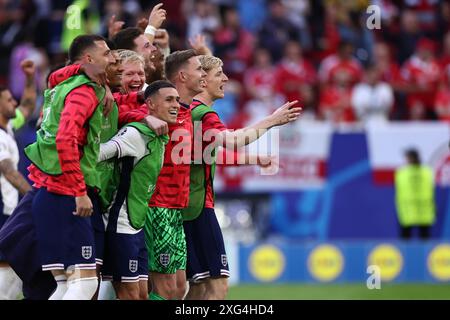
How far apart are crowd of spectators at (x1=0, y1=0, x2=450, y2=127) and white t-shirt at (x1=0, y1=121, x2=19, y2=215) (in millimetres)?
8603

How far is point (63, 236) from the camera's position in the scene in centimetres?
891

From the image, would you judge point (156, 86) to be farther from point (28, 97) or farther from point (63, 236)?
point (28, 97)

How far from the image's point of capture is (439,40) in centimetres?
2414

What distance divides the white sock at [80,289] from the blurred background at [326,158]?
303 inches

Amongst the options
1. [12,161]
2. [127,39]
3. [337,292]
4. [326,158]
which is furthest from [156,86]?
[326,158]

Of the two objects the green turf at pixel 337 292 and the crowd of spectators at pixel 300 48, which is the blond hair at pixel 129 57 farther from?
the crowd of spectators at pixel 300 48

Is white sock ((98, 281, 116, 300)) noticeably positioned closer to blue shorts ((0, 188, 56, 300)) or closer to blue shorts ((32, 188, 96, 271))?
blue shorts ((0, 188, 56, 300))

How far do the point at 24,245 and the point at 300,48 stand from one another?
586 inches

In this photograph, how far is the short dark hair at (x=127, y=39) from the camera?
1077cm

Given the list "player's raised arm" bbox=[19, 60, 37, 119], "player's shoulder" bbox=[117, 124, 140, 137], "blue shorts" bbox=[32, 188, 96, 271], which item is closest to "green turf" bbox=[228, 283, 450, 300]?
"player's raised arm" bbox=[19, 60, 37, 119]

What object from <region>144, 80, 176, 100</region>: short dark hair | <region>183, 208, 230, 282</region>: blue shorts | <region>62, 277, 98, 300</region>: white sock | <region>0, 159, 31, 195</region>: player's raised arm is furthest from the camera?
<region>0, 159, 31, 195</region>: player's raised arm

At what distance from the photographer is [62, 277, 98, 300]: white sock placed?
8828mm

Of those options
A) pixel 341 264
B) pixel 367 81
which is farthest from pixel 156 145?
pixel 367 81
